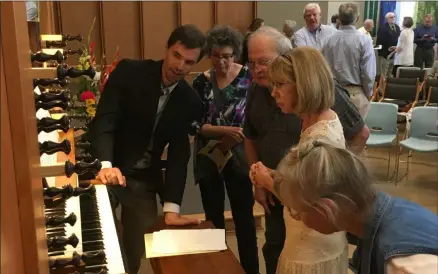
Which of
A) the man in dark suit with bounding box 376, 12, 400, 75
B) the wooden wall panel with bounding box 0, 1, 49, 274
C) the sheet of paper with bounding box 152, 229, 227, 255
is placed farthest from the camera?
the man in dark suit with bounding box 376, 12, 400, 75

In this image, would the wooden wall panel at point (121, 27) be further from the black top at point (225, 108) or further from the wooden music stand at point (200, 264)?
the wooden music stand at point (200, 264)

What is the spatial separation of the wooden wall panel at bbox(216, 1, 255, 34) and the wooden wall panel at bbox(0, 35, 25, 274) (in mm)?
7951

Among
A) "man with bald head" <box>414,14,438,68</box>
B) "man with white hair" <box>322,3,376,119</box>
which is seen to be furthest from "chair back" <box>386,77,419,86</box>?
"man with bald head" <box>414,14,438,68</box>

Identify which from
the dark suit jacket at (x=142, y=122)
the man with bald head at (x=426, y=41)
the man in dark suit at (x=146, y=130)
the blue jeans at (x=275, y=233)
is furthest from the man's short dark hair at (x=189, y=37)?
the man with bald head at (x=426, y=41)

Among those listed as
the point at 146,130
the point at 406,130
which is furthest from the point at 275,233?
the point at 406,130

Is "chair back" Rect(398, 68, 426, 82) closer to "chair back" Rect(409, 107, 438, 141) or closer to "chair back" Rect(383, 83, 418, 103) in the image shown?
"chair back" Rect(383, 83, 418, 103)

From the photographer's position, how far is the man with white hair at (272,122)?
2244 millimetres

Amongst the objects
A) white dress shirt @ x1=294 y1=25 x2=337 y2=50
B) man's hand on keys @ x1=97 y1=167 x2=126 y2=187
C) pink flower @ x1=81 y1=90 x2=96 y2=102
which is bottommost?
man's hand on keys @ x1=97 y1=167 x2=126 y2=187

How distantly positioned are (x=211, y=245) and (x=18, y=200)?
5.22ft

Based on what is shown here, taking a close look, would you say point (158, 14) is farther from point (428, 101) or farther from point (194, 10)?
point (428, 101)

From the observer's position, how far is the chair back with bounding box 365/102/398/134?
5.21 m

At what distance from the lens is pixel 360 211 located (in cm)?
121

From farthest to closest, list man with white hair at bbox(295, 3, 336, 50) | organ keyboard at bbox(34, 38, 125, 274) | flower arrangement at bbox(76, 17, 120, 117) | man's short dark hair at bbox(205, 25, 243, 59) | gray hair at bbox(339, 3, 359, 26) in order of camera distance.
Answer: man with white hair at bbox(295, 3, 336, 50)
gray hair at bbox(339, 3, 359, 26)
flower arrangement at bbox(76, 17, 120, 117)
man's short dark hair at bbox(205, 25, 243, 59)
organ keyboard at bbox(34, 38, 125, 274)

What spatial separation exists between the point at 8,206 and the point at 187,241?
1.69m
